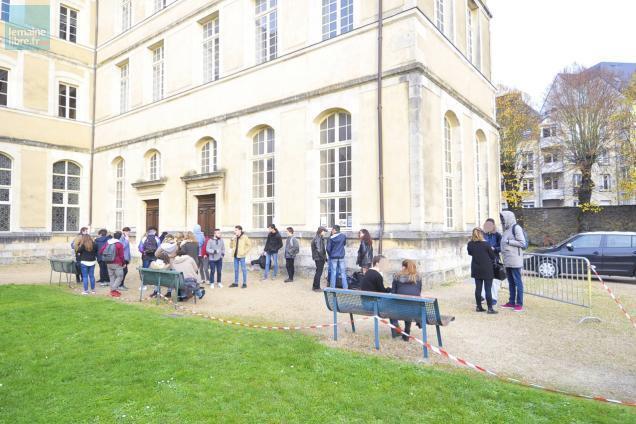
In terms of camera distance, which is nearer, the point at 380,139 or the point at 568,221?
the point at 380,139

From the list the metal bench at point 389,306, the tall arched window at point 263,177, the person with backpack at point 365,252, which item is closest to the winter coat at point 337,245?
the person with backpack at point 365,252

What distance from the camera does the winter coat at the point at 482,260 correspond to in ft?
24.4

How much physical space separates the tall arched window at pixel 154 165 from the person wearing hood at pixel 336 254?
10.9 m

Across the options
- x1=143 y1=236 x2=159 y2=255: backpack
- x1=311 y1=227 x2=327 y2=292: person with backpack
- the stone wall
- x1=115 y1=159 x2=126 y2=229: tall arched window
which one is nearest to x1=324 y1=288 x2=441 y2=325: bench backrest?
x1=311 y1=227 x2=327 y2=292: person with backpack

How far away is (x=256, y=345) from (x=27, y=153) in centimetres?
1863

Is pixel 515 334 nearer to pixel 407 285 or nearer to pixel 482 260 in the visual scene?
pixel 482 260

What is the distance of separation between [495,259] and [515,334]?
178 centimetres

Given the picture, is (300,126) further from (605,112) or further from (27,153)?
(605,112)

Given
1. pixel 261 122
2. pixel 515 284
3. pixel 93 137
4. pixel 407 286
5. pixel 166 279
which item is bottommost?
pixel 515 284

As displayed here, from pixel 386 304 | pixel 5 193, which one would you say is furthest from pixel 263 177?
pixel 5 193

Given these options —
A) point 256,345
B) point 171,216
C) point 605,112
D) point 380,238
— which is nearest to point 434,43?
point 380,238

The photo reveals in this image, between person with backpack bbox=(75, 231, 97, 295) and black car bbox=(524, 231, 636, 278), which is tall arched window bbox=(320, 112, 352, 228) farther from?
person with backpack bbox=(75, 231, 97, 295)

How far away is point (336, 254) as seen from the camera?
993 centimetres

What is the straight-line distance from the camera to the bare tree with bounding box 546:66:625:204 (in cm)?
2403
